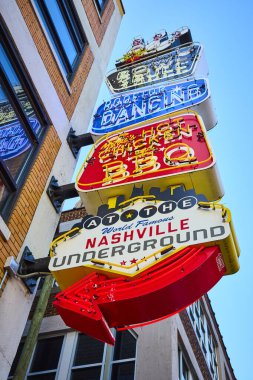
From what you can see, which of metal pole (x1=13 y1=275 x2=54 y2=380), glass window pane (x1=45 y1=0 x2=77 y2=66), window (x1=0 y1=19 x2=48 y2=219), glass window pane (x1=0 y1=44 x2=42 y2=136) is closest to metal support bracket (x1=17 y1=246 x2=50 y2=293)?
window (x1=0 y1=19 x2=48 y2=219)

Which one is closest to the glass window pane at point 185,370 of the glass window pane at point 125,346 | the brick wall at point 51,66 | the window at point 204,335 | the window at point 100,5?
the glass window pane at point 125,346

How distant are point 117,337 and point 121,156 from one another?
13.6 ft

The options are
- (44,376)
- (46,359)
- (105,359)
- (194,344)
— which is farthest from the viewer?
(194,344)

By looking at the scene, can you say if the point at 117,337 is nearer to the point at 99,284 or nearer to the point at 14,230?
the point at 14,230

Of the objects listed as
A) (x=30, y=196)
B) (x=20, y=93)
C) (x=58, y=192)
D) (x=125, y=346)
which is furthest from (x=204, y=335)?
(x=20, y=93)

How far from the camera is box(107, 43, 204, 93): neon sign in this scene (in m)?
11.5

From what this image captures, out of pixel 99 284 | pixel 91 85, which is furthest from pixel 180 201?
pixel 91 85

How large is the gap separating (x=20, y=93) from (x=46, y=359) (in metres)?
5.89

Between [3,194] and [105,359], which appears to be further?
[105,359]

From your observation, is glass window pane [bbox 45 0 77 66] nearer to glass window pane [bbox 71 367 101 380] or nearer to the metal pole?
the metal pole

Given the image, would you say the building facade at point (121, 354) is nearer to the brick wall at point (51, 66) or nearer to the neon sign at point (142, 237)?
the neon sign at point (142, 237)

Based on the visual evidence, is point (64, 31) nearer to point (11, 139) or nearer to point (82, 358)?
point (11, 139)

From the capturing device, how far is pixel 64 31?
10.5 metres

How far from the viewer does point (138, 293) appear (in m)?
4.80
